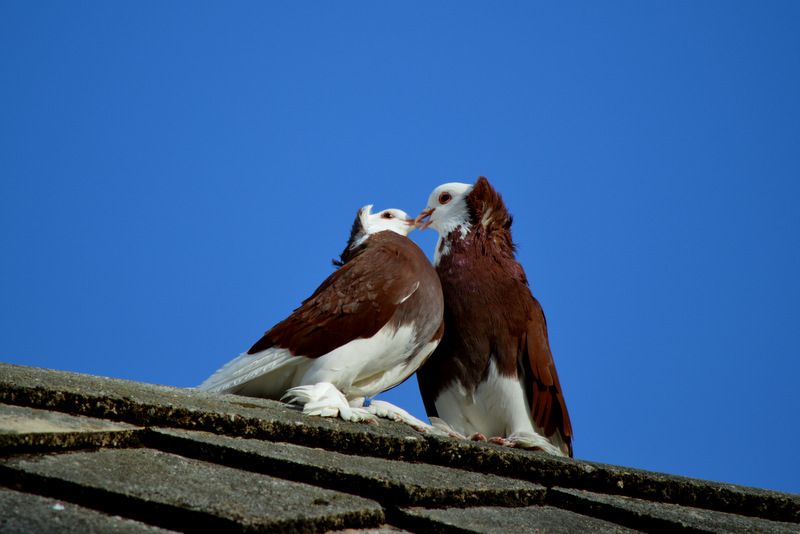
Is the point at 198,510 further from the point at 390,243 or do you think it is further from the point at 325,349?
the point at 390,243

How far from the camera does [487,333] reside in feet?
9.91

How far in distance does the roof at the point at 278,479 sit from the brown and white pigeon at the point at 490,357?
87cm

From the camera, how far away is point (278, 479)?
55.4 inches

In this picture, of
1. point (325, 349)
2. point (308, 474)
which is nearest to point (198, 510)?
point (308, 474)

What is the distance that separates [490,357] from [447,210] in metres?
0.71

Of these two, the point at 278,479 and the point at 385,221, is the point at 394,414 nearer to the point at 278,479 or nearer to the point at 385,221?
the point at 385,221

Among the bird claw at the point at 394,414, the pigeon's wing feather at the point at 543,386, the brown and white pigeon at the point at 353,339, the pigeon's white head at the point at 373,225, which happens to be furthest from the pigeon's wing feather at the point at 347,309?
the pigeon's wing feather at the point at 543,386

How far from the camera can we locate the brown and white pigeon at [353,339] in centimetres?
250

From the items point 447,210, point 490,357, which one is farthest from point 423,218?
point 490,357

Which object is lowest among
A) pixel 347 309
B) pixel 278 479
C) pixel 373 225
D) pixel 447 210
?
pixel 278 479

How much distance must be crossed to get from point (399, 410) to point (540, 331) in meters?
0.80

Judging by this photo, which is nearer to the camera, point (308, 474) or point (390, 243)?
point (308, 474)

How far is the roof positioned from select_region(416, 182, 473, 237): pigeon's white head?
1289 millimetres

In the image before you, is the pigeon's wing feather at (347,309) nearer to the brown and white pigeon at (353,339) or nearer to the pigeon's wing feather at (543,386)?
the brown and white pigeon at (353,339)
